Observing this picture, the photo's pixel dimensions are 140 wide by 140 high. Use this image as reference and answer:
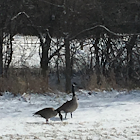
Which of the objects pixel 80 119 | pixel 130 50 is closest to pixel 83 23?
pixel 130 50

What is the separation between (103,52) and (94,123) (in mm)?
11471

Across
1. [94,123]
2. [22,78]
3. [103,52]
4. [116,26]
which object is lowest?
[94,123]

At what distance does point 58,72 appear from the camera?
19406 mm

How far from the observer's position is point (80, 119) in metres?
7.51

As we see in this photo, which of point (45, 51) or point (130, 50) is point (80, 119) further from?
point (130, 50)

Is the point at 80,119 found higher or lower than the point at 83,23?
lower

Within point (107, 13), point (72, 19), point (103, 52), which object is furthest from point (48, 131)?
point (103, 52)

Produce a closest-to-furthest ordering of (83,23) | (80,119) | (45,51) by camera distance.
A: 1. (80,119)
2. (83,23)
3. (45,51)

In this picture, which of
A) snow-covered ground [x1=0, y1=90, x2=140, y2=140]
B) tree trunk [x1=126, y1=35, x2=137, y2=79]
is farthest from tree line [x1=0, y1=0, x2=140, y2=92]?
snow-covered ground [x1=0, y1=90, x2=140, y2=140]

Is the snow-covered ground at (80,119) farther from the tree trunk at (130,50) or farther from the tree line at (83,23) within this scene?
the tree trunk at (130,50)

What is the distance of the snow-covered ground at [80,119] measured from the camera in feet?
19.3

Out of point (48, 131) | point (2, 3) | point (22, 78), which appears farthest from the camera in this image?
point (2, 3)

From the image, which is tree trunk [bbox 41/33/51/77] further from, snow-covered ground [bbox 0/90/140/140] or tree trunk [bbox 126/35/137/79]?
snow-covered ground [bbox 0/90/140/140]

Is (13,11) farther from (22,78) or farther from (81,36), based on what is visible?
(22,78)
